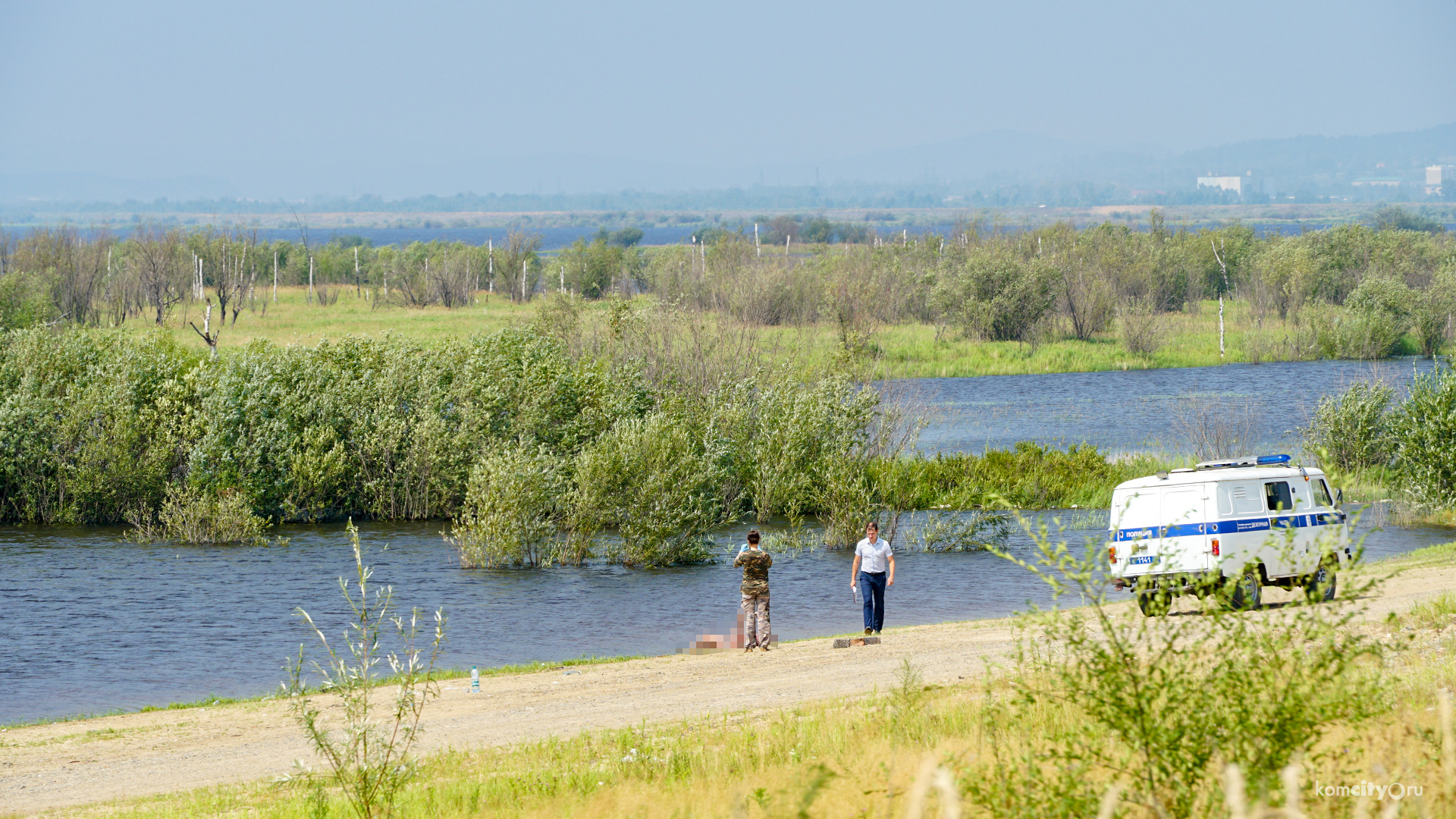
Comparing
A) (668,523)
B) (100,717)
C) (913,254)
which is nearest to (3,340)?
(668,523)

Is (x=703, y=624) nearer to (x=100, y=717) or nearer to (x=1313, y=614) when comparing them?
(x=100, y=717)

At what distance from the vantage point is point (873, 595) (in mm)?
21469

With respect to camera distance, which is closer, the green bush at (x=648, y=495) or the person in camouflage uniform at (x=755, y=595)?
the person in camouflage uniform at (x=755, y=595)

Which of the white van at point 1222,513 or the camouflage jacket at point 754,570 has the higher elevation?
the white van at point 1222,513

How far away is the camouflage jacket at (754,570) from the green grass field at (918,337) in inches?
1423

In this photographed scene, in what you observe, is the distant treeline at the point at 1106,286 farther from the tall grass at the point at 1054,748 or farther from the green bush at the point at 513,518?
the tall grass at the point at 1054,748

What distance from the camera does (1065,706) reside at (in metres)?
12.9

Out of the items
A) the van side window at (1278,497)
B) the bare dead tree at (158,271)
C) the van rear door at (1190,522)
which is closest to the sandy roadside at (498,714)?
the van side window at (1278,497)

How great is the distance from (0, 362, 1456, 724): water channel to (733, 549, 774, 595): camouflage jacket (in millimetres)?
3902

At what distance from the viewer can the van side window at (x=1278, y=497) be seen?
68.0ft

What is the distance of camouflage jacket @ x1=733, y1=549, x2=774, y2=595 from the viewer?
1973cm

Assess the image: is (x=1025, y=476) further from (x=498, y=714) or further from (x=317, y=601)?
(x=498, y=714)

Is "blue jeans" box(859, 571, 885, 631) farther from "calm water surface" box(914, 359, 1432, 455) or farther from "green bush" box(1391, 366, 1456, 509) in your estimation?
"calm water surface" box(914, 359, 1432, 455)

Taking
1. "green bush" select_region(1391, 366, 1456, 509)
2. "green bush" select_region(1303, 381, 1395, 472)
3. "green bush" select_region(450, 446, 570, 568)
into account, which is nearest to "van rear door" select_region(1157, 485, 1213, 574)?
"green bush" select_region(450, 446, 570, 568)
